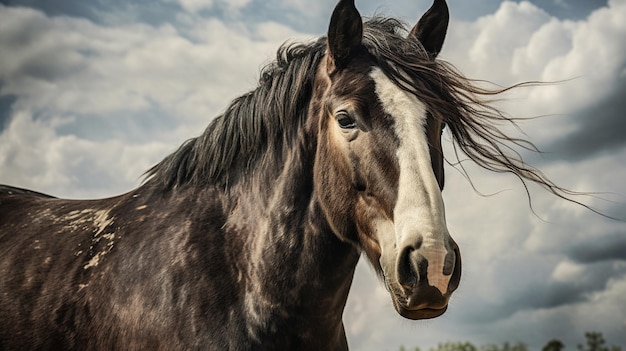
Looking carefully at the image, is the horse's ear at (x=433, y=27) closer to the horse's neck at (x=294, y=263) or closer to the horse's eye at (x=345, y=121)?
the horse's eye at (x=345, y=121)

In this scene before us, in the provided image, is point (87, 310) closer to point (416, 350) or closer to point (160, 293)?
point (160, 293)

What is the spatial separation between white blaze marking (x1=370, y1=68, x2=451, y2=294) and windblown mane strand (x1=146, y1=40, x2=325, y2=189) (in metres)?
0.72

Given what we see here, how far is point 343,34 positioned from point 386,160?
0.97 m

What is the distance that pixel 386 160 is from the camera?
360cm

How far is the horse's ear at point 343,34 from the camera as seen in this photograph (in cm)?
406

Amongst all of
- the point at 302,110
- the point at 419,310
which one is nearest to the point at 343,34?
the point at 302,110

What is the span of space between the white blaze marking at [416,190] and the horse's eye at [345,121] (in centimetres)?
21

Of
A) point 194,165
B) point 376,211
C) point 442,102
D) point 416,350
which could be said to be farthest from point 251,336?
point 416,350

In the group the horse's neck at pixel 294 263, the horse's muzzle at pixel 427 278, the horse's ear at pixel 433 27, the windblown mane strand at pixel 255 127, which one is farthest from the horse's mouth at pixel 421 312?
the horse's ear at pixel 433 27

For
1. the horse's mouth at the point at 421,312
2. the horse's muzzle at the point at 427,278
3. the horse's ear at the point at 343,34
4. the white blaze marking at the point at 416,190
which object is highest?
the horse's ear at the point at 343,34

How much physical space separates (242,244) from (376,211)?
97 cm

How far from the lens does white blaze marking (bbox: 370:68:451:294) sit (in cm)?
321

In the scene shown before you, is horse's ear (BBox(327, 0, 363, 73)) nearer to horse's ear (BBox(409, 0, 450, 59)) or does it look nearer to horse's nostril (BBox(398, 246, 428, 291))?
horse's ear (BBox(409, 0, 450, 59))

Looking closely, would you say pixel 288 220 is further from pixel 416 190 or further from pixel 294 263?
pixel 416 190
